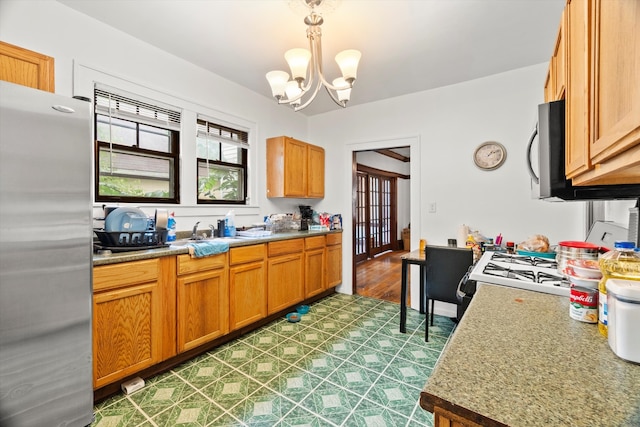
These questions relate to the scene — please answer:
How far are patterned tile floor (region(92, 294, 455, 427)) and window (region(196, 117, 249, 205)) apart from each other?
147 cm

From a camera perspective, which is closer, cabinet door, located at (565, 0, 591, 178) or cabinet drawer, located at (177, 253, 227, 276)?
cabinet door, located at (565, 0, 591, 178)

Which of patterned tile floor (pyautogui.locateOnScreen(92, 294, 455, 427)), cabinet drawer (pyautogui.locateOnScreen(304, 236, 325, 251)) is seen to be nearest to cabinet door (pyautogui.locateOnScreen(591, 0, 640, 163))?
patterned tile floor (pyautogui.locateOnScreen(92, 294, 455, 427))

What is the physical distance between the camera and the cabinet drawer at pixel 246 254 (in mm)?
2404

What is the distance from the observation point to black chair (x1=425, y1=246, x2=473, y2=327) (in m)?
2.31

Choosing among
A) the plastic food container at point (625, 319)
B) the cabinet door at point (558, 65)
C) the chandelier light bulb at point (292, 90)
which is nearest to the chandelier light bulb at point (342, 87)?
the chandelier light bulb at point (292, 90)

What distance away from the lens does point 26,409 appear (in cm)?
125

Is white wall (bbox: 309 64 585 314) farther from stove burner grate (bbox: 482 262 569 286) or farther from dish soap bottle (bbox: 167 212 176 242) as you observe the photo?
dish soap bottle (bbox: 167 212 176 242)

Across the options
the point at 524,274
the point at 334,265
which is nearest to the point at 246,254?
the point at 334,265

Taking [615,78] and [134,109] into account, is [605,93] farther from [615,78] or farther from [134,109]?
[134,109]

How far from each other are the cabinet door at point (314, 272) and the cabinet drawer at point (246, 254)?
0.72 meters

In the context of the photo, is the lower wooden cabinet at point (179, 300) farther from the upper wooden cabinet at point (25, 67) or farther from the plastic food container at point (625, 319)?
the plastic food container at point (625, 319)

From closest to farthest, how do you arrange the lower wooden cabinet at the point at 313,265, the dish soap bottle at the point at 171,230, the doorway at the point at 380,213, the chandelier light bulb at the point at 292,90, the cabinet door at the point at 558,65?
the cabinet door at the point at 558,65
the chandelier light bulb at the point at 292,90
the dish soap bottle at the point at 171,230
the lower wooden cabinet at the point at 313,265
the doorway at the point at 380,213

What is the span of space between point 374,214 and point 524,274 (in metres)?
5.38

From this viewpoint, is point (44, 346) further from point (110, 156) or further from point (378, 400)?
point (378, 400)
